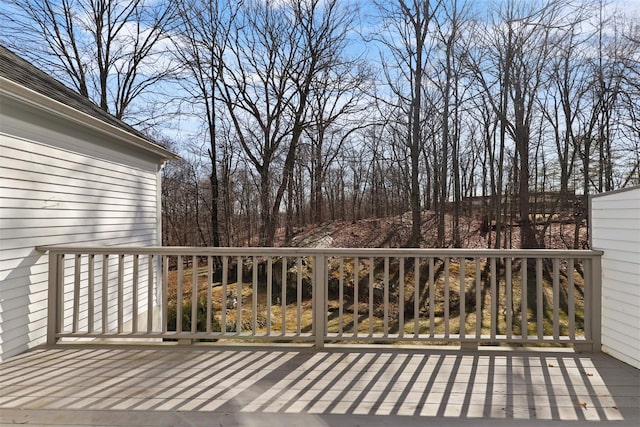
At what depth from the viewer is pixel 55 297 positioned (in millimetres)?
3195

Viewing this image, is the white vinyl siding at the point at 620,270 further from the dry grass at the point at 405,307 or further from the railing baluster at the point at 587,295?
the dry grass at the point at 405,307

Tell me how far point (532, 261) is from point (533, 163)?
2931 mm

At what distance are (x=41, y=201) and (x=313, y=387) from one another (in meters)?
3.35

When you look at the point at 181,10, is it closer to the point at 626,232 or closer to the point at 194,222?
the point at 194,222

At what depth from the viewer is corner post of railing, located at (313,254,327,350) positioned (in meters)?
3.02

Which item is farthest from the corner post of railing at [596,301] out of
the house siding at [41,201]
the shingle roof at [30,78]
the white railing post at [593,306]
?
the shingle roof at [30,78]

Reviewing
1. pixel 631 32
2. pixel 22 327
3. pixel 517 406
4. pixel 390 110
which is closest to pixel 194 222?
pixel 390 110

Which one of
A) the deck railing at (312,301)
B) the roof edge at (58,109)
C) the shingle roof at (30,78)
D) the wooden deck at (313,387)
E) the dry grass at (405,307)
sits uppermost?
the shingle roof at (30,78)

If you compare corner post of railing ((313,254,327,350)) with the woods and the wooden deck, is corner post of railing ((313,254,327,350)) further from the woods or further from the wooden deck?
the woods

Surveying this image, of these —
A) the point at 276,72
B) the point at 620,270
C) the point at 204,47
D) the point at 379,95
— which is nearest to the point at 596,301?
the point at 620,270

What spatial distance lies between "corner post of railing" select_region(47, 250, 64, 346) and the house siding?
31 centimetres

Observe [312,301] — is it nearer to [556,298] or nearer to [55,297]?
[556,298]

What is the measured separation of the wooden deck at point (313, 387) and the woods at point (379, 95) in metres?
7.62

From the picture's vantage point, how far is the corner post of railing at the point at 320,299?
3023mm
